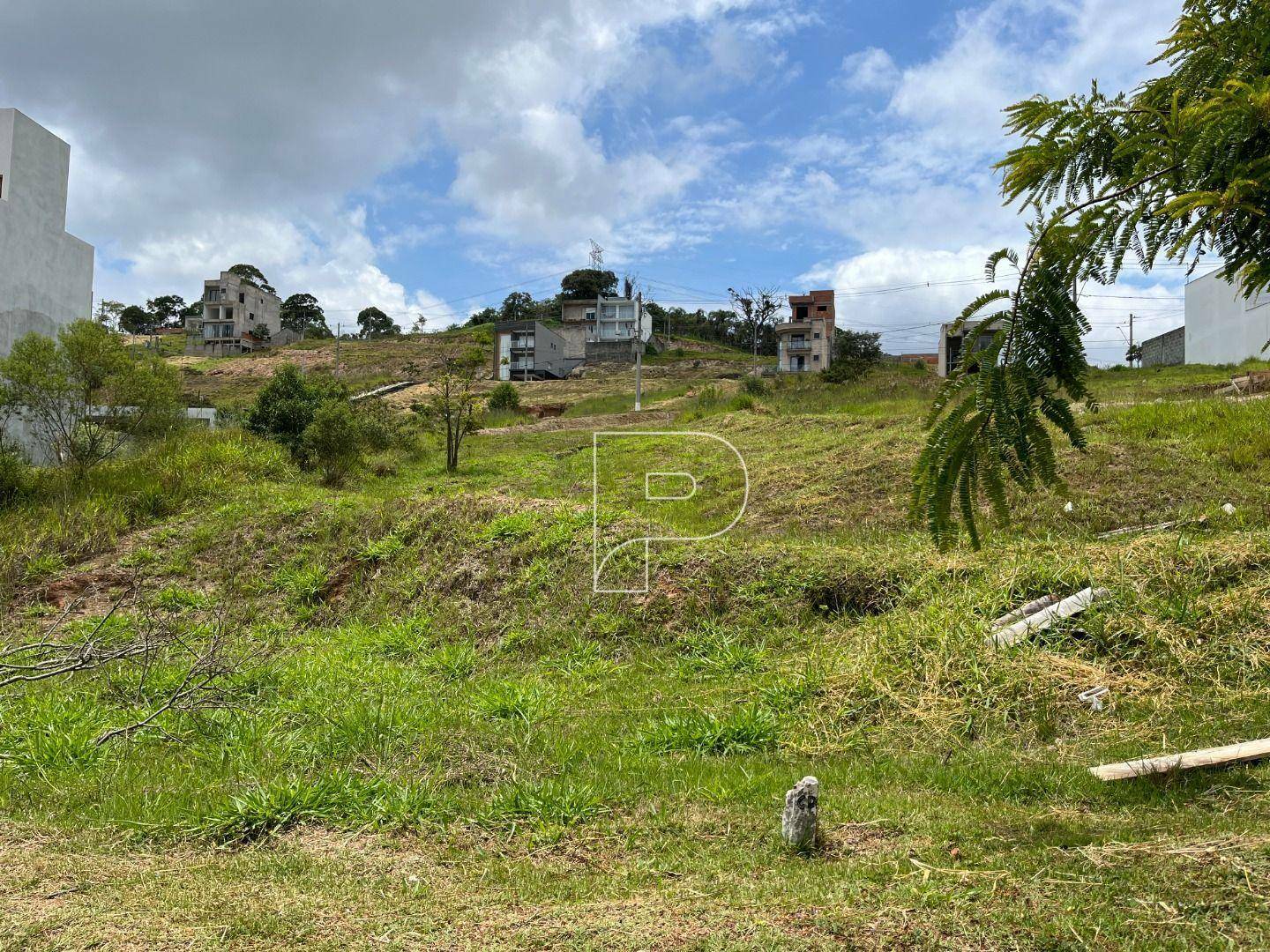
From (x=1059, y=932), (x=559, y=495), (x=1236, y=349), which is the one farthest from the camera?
(x=1236, y=349)

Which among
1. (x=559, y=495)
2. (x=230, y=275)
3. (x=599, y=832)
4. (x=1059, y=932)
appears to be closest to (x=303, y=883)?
(x=599, y=832)

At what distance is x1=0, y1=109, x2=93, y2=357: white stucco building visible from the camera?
16.2m

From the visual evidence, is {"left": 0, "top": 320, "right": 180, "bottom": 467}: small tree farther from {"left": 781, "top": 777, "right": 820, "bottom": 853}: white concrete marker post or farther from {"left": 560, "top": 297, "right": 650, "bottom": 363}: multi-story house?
{"left": 560, "top": 297, "right": 650, "bottom": 363}: multi-story house

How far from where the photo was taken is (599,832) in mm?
4020

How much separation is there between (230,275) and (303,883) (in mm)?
80078

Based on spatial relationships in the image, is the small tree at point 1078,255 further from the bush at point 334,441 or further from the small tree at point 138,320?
the small tree at point 138,320

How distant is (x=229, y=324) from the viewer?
238ft

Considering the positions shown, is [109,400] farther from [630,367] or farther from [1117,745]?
[630,367]

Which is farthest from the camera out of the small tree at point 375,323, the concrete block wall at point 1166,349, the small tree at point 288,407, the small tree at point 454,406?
the small tree at point 375,323

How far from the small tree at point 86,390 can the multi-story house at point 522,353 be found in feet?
137

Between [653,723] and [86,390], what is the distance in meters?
11.7

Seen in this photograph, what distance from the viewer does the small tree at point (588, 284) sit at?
261 feet

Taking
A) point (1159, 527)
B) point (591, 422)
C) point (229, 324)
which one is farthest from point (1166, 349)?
point (229, 324)

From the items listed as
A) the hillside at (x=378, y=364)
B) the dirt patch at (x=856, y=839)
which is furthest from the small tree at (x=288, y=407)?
the hillside at (x=378, y=364)
